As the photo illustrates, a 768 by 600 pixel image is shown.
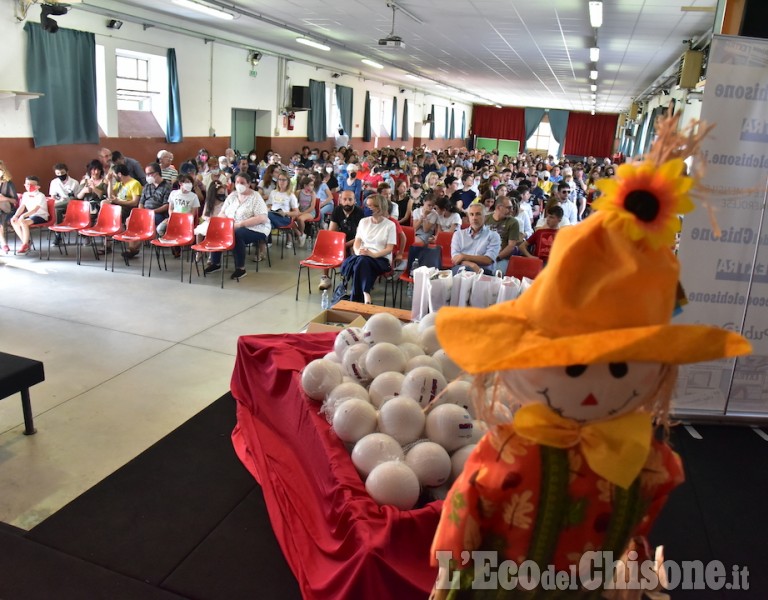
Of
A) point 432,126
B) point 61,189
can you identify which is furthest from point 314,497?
point 432,126

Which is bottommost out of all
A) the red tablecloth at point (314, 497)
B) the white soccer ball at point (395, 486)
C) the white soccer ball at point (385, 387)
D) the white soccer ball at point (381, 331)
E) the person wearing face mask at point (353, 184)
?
the red tablecloth at point (314, 497)

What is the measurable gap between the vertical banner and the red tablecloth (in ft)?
6.67

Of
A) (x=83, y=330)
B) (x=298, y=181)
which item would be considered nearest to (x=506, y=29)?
(x=298, y=181)

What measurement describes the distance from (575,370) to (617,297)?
18 centimetres

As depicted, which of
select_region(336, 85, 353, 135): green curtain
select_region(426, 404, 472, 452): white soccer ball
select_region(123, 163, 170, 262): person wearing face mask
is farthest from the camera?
select_region(336, 85, 353, 135): green curtain

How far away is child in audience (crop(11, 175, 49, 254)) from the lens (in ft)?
25.7

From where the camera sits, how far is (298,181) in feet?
33.5

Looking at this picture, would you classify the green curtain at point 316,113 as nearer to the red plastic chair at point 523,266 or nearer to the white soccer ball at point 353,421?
the red plastic chair at point 523,266

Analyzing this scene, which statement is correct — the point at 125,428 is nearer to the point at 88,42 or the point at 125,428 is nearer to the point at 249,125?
the point at 88,42

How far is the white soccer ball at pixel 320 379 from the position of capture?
2832 millimetres

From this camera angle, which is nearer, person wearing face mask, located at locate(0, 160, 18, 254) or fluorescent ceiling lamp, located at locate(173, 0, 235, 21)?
person wearing face mask, located at locate(0, 160, 18, 254)

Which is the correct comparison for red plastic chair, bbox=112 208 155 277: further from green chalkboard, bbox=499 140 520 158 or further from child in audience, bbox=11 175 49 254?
green chalkboard, bbox=499 140 520 158

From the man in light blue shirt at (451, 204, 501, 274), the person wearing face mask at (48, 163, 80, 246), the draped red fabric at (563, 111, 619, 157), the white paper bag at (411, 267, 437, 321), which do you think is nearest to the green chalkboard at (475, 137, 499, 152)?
the draped red fabric at (563, 111, 619, 157)

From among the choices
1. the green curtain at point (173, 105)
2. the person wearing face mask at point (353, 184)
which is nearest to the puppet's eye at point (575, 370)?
the person wearing face mask at point (353, 184)
